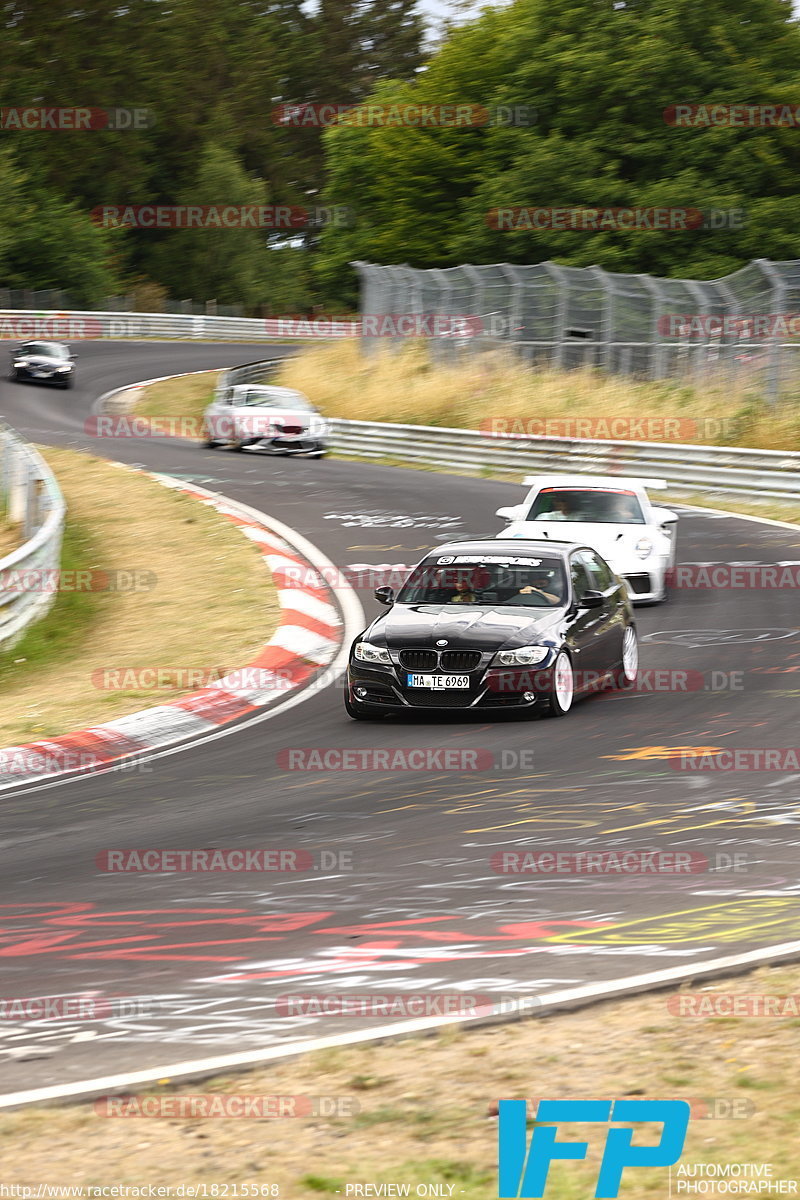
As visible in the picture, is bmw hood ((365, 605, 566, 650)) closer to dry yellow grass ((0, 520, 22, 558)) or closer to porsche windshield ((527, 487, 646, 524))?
porsche windshield ((527, 487, 646, 524))

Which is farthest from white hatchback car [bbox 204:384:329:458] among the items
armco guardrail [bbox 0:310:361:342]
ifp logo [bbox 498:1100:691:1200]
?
ifp logo [bbox 498:1100:691:1200]

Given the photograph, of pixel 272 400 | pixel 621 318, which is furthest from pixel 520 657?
pixel 621 318

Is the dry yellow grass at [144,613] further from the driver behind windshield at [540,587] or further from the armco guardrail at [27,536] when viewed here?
the driver behind windshield at [540,587]

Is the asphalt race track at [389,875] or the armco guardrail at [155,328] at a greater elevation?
the armco guardrail at [155,328]

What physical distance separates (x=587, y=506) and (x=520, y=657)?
6.57 m

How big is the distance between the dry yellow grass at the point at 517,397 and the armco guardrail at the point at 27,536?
571 inches

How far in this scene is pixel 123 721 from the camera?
458 inches

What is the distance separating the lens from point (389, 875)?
299 inches

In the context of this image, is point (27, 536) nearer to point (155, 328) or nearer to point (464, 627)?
point (464, 627)

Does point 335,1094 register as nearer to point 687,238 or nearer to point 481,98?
point 687,238

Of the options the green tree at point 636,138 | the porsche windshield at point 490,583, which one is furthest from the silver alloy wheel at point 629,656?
the green tree at point 636,138

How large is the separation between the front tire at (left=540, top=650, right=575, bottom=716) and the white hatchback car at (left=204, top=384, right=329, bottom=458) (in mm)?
19893

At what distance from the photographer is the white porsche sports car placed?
55.5 ft

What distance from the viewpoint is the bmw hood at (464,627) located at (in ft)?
38.3
